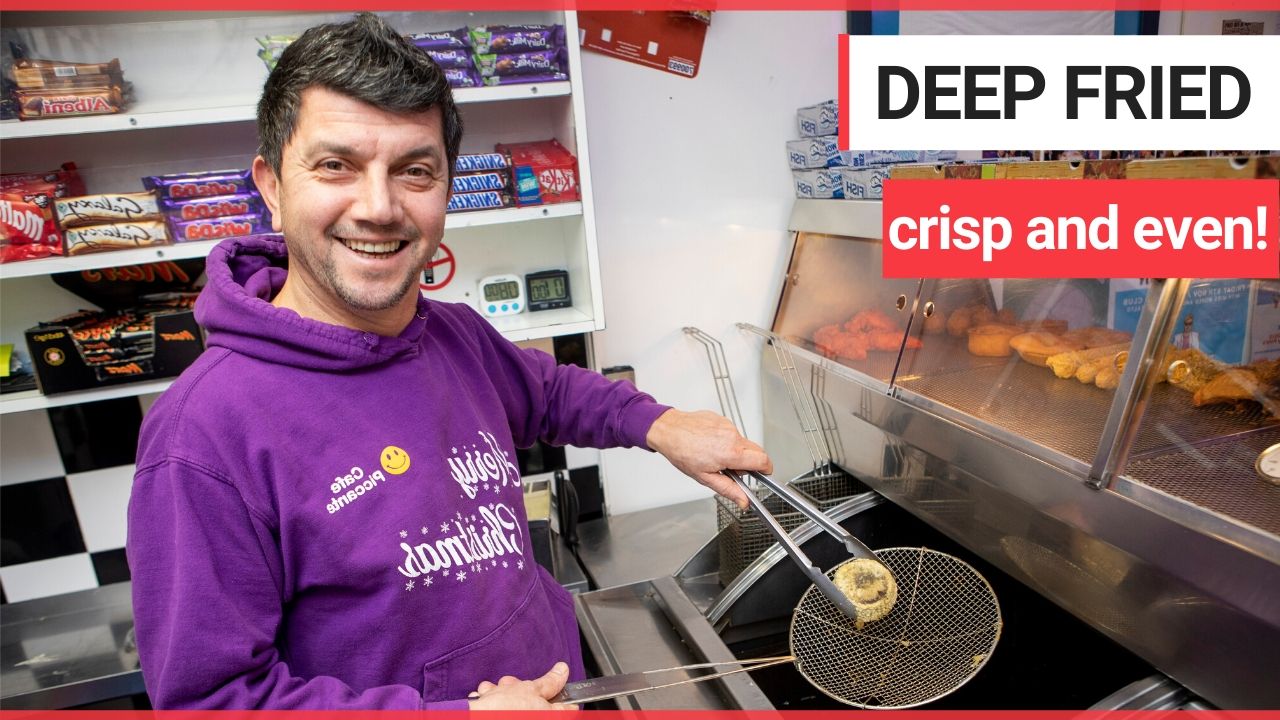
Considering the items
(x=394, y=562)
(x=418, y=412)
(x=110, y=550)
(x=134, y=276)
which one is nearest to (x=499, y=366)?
(x=418, y=412)

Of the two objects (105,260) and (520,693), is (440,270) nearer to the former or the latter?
(105,260)

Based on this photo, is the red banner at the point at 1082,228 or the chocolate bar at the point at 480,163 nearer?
the red banner at the point at 1082,228

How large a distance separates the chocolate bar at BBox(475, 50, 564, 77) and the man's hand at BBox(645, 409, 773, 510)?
953 mm

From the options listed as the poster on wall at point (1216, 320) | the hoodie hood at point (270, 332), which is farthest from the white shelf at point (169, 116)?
the poster on wall at point (1216, 320)

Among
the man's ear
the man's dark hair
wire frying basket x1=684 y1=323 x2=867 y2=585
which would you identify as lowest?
wire frying basket x1=684 y1=323 x2=867 y2=585

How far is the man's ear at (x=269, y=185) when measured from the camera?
1.02 metres

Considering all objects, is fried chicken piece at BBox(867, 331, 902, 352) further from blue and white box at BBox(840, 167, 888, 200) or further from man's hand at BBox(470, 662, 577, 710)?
man's hand at BBox(470, 662, 577, 710)

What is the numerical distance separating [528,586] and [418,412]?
0.29 m

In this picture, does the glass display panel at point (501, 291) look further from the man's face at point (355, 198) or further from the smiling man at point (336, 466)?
the man's face at point (355, 198)

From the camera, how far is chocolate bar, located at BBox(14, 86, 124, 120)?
1599 mm

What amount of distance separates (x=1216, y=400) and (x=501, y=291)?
1522 millimetres

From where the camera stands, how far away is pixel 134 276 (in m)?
1.92

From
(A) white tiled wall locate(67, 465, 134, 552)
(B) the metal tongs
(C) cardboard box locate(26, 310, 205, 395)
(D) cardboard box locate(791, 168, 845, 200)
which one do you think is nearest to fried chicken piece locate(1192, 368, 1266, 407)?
(B) the metal tongs

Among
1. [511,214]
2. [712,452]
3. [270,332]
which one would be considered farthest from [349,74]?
[511,214]
